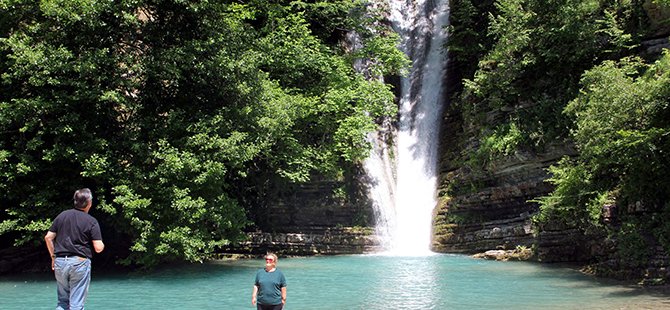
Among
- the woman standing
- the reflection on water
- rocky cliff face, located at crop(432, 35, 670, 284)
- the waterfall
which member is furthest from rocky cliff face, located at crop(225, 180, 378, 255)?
the woman standing

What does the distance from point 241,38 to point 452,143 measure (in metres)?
11.0

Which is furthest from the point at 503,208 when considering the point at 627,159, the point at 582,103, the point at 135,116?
the point at 135,116

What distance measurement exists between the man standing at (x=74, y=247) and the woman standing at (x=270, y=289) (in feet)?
6.21

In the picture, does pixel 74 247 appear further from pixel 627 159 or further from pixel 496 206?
pixel 496 206

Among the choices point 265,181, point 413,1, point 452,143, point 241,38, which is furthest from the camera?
point 413,1

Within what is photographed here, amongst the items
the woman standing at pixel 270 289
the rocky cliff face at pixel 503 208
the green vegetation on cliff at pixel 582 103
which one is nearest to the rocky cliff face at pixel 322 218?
the rocky cliff face at pixel 503 208

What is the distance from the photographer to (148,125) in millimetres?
17062

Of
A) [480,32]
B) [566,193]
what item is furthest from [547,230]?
[480,32]

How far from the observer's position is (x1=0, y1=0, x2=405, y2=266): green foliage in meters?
15.6

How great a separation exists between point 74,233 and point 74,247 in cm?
16

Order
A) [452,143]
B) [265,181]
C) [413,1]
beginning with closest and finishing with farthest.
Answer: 1. [265,181]
2. [452,143]
3. [413,1]

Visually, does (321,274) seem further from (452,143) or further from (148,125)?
(452,143)

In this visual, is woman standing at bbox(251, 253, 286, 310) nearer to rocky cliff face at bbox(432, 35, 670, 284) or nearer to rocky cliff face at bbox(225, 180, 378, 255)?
rocky cliff face at bbox(432, 35, 670, 284)

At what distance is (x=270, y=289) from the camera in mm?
7168
